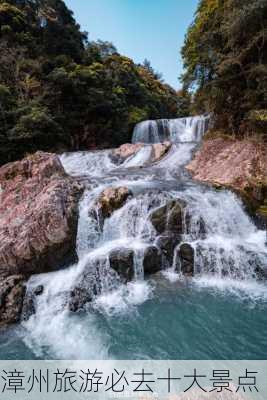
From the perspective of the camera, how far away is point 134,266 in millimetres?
6352

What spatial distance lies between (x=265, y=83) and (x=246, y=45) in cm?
194

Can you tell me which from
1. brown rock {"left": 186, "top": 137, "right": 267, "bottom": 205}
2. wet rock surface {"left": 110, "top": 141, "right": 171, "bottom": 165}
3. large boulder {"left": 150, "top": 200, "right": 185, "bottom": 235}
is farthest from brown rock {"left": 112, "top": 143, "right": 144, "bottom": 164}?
large boulder {"left": 150, "top": 200, "right": 185, "bottom": 235}

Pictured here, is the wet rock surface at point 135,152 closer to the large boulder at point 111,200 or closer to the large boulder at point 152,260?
the large boulder at point 111,200

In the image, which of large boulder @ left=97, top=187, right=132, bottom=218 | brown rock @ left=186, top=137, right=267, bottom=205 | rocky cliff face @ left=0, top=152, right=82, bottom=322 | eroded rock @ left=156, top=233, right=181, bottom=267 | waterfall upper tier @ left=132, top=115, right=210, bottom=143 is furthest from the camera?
waterfall upper tier @ left=132, top=115, right=210, bottom=143

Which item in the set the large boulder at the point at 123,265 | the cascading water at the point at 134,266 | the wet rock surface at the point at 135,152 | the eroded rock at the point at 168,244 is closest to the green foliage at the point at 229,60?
the wet rock surface at the point at 135,152

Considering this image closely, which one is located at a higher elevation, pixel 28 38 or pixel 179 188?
pixel 28 38

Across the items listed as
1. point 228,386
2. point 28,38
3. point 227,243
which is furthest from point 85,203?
point 28,38

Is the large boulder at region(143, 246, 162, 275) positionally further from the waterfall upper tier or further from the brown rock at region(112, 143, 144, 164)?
the waterfall upper tier

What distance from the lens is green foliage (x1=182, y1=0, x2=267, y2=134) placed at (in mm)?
9039

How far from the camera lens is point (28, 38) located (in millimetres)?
19297

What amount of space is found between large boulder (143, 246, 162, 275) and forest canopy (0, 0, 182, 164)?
10496 mm

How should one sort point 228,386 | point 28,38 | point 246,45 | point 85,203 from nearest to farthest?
point 228,386, point 85,203, point 246,45, point 28,38

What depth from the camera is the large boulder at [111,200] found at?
24.5 ft

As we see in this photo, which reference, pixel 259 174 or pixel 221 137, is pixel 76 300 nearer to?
pixel 259 174
